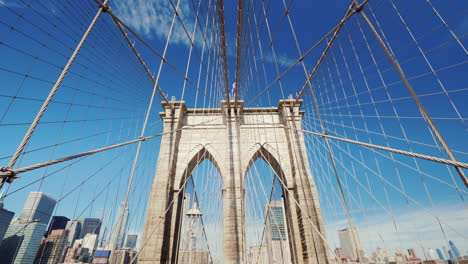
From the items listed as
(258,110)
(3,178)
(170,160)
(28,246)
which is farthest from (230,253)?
(28,246)

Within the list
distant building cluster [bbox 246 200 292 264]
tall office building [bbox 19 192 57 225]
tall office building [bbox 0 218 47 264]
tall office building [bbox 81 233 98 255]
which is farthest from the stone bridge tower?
tall office building [bbox 0 218 47 264]

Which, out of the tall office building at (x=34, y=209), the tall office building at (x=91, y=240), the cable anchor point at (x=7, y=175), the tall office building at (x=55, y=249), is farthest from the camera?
the tall office building at (x=91, y=240)

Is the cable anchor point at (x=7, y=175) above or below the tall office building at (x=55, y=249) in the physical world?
above

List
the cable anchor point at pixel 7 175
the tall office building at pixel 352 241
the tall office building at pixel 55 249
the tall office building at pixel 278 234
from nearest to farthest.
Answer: the cable anchor point at pixel 7 175 < the tall office building at pixel 352 241 < the tall office building at pixel 55 249 < the tall office building at pixel 278 234

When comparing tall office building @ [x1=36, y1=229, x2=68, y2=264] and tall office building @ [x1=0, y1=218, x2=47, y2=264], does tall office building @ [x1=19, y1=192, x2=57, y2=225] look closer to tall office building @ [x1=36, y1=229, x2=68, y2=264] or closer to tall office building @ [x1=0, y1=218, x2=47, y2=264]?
tall office building @ [x1=36, y1=229, x2=68, y2=264]

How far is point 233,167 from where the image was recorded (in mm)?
9203

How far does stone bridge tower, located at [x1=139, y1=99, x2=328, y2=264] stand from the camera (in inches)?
304

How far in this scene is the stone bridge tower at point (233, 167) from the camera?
25.3 feet

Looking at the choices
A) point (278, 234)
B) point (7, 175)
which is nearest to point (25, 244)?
Answer: point (278, 234)

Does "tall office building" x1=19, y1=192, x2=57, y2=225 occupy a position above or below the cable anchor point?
above

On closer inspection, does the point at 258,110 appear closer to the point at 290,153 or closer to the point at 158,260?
the point at 290,153

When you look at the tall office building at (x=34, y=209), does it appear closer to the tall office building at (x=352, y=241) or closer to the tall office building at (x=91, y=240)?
the tall office building at (x=91, y=240)

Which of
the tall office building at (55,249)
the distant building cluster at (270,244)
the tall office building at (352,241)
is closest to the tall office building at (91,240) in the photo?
the tall office building at (55,249)

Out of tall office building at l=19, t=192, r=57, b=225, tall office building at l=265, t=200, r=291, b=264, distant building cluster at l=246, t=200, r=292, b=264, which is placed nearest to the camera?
tall office building at l=19, t=192, r=57, b=225
